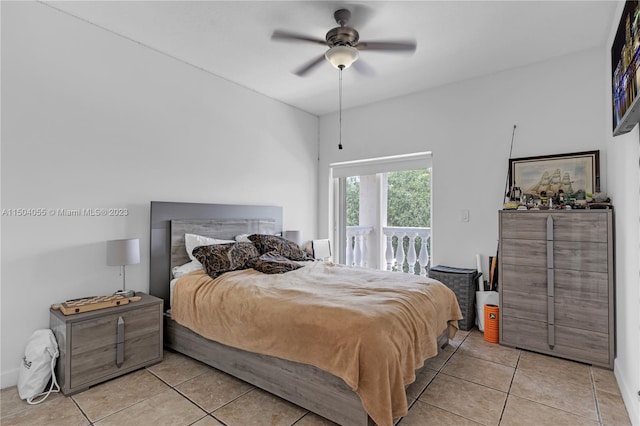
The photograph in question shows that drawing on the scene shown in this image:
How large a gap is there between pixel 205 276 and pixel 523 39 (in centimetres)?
353

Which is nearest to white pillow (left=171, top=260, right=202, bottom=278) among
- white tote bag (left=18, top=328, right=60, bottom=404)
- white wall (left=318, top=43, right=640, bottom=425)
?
white tote bag (left=18, top=328, right=60, bottom=404)

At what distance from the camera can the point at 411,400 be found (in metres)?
2.12

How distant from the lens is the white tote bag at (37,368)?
213 cm

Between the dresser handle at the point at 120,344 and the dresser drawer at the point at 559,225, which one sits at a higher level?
the dresser drawer at the point at 559,225

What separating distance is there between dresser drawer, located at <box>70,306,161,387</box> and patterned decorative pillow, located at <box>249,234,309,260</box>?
47.0 inches

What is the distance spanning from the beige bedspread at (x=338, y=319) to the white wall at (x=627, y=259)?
1.11m

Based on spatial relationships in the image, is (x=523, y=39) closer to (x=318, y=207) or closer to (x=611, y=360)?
Result: (x=611, y=360)

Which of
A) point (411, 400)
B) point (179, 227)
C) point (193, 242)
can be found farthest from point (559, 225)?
point (179, 227)

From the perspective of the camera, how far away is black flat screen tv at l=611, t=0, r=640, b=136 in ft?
5.42

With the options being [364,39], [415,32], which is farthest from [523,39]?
[364,39]

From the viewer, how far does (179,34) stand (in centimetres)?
285

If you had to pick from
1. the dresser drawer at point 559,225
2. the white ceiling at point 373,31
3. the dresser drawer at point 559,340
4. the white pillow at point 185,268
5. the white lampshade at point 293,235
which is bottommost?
the dresser drawer at point 559,340

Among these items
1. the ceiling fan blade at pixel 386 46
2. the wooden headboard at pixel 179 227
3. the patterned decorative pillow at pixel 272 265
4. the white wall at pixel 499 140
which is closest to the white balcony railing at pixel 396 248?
the white wall at pixel 499 140

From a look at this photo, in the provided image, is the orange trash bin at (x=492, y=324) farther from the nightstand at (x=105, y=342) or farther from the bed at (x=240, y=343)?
the nightstand at (x=105, y=342)
